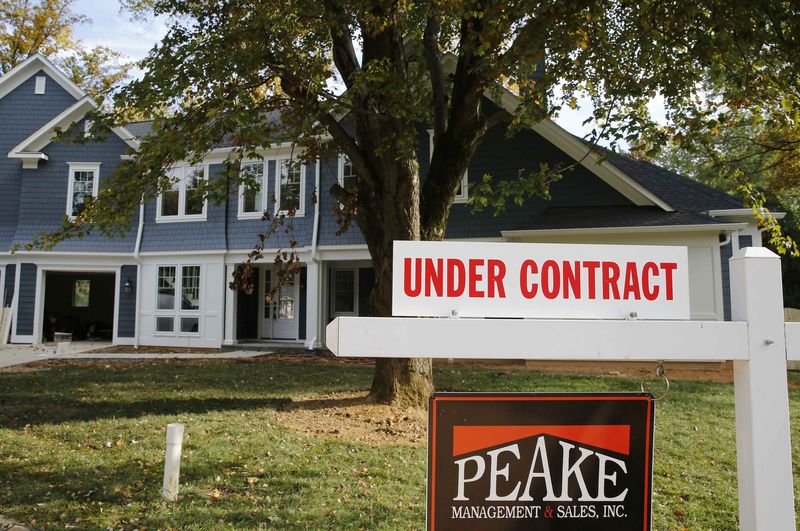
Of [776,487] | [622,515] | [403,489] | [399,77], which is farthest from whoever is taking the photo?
[399,77]

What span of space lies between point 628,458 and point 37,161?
21186mm

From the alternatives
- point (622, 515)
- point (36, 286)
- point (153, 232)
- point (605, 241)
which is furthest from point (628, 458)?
point (36, 286)

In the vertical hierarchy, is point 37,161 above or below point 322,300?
above

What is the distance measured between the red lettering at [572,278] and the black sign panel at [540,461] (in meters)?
0.42

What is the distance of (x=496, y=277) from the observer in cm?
226

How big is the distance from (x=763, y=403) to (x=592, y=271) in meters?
0.78

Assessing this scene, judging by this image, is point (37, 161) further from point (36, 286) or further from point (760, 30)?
point (760, 30)

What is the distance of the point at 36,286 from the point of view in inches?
726

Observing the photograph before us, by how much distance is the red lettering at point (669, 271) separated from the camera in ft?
7.48

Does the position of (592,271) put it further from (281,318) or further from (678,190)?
(281,318)

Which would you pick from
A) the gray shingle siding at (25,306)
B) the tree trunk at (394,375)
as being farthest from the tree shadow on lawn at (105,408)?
the gray shingle siding at (25,306)

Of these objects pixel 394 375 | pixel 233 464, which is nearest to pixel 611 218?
pixel 394 375

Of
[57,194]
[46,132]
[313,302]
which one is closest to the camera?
[313,302]

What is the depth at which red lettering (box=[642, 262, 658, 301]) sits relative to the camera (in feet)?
7.48
